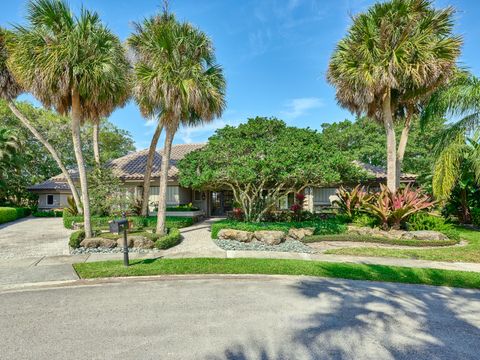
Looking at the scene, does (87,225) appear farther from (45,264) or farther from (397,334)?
(397,334)

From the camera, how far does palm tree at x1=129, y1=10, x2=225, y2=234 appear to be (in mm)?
10188

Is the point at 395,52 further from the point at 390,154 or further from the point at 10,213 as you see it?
the point at 10,213

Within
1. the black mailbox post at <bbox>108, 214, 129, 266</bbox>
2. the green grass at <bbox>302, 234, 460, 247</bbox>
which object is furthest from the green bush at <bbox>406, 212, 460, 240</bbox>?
the black mailbox post at <bbox>108, 214, 129, 266</bbox>

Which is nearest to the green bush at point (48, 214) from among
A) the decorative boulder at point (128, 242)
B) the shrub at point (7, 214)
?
the shrub at point (7, 214)

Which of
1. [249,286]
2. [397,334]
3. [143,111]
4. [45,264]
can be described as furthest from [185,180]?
[397,334]

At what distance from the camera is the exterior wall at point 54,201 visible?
23938 mm

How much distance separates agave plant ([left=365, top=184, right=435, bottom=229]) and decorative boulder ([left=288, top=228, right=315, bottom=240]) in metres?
3.17

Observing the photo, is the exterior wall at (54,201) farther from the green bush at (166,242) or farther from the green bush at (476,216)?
the green bush at (476,216)

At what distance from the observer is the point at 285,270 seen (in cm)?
713

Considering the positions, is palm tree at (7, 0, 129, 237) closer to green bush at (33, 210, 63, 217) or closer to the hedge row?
the hedge row

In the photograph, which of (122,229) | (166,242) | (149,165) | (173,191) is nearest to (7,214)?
(173,191)

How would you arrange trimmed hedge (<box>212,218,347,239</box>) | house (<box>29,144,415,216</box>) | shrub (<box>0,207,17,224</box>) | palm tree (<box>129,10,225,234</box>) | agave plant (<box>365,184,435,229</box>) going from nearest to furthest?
palm tree (<box>129,10,225,234</box>), trimmed hedge (<box>212,218,347,239</box>), agave plant (<box>365,184,435,229</box>), shrub (<box>0,207,17,224</box>), house (<box>29,144,415,216</box>)

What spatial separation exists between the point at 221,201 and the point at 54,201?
49.9 ft

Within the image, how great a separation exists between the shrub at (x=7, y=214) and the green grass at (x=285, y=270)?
14.7 m
